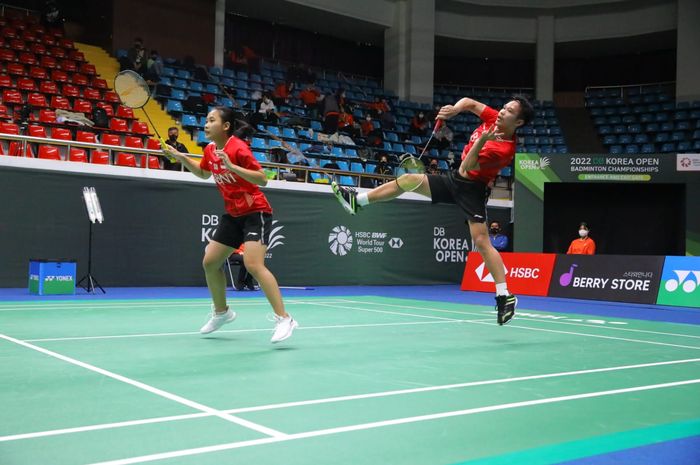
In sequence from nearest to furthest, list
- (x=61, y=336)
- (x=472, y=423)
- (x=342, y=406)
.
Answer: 1. (x=472, y=423)
2. (x=342, y=406)
3. (x=61, y=336)

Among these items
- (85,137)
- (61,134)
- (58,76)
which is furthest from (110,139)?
(58,76)

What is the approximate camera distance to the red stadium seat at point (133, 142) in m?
15.4

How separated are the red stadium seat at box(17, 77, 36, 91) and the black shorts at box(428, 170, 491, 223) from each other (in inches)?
487

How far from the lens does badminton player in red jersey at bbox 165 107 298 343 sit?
5816 mm

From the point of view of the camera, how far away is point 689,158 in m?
17.9

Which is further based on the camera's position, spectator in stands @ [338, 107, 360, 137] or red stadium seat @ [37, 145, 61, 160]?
spectator in stands @ [338, 107, 360, 137]

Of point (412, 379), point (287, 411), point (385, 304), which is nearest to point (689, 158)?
point (385, 304)

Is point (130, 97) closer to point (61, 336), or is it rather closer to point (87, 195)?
point (61, 336)

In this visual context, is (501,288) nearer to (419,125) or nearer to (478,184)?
(478,184)

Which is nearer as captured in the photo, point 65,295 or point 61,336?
point 61,336

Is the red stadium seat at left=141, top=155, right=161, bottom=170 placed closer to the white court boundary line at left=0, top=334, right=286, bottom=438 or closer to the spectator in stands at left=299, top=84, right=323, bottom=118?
the spectator in stands at left=299, top=84, right=323, bottom=118

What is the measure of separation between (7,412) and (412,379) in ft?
7.52

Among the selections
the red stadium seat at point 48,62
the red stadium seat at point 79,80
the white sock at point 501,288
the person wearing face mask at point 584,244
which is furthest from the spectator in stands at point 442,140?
the white sock at point 501,288

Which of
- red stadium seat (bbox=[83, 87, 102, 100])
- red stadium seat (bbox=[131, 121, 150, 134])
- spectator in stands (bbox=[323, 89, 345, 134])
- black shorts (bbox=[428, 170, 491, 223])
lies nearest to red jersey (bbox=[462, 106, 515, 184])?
black shorts (bbox=[428, 170, 491, 223])
